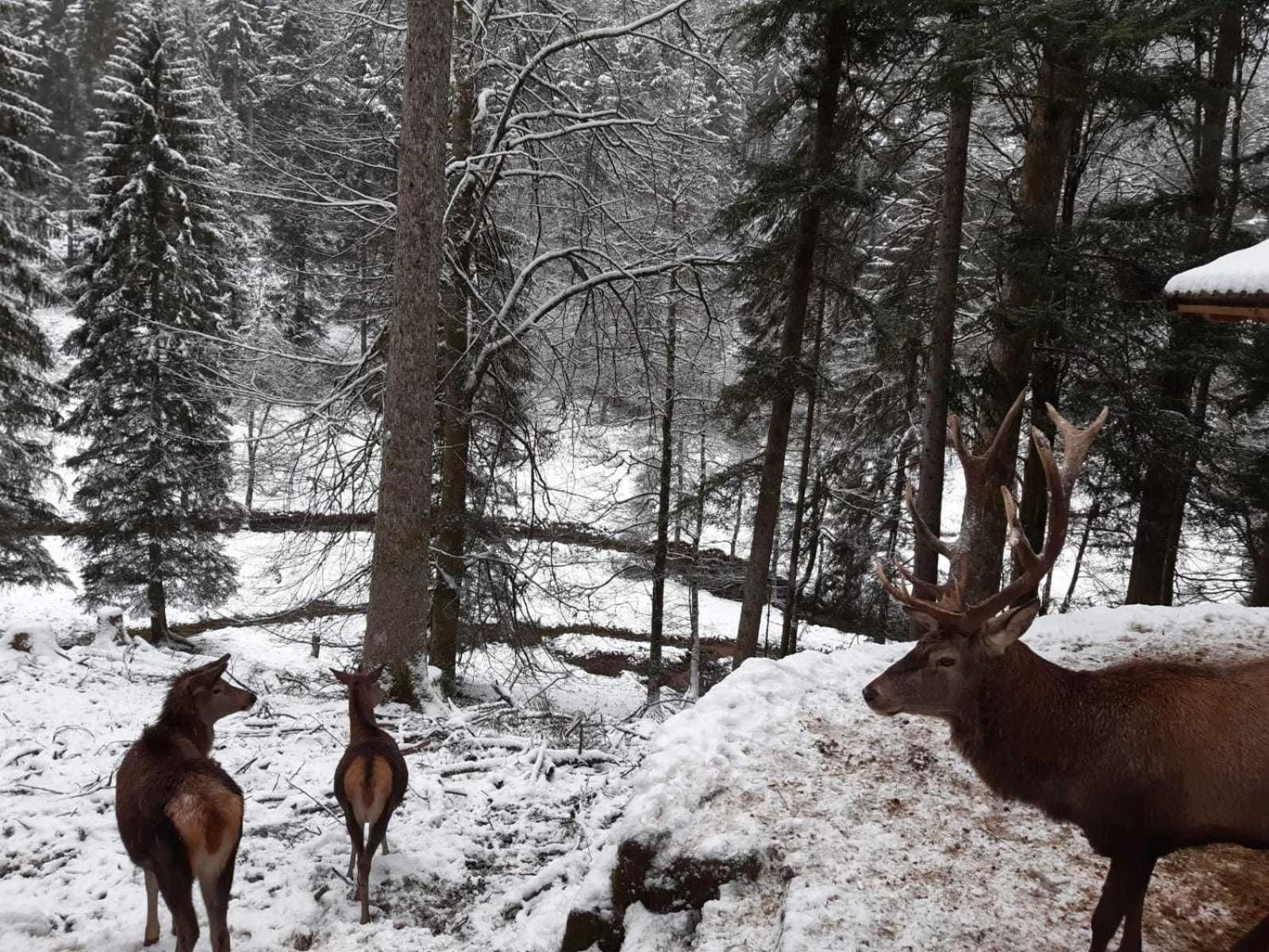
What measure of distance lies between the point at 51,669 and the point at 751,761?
28.7 ft

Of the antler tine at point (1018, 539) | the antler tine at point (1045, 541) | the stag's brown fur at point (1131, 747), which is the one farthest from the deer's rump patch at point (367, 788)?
the antler tine at point (1018, 539)

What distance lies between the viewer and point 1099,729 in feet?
10.5

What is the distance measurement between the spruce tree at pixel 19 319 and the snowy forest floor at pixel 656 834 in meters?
10.8

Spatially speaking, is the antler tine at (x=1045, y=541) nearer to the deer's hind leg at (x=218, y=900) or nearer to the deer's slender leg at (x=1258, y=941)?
the deer's slender leg at (x=1258, y=941)

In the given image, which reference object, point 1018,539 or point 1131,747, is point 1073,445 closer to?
point 1018,539

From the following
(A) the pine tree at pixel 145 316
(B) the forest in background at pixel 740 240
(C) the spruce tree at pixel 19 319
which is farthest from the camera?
(A) the pine tree at pixel 145 316

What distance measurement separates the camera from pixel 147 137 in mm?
16156

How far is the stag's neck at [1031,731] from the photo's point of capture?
3.22 meters

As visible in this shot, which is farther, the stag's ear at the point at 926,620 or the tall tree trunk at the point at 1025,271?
the tall tree trunk at the point at 1025,271

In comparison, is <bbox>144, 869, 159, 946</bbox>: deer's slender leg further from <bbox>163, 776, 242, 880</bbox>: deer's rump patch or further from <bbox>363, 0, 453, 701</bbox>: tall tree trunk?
<bbox>363, 0, 453, 701</bbox>: tall tree trunk

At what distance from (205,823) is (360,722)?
1.17 meters

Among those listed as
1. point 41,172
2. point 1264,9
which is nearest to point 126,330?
point 41,172

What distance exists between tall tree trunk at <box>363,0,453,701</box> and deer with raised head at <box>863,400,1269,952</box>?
16.3ft

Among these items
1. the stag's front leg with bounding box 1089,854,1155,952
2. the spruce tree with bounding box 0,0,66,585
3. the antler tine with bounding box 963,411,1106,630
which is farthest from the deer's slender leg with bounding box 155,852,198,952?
the spruce tree with bounding box 0,0,66,585
